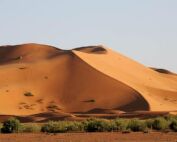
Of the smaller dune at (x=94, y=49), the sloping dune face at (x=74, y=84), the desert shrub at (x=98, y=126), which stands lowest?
the desert shrub at (x=98, y=126)

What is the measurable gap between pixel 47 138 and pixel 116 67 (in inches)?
2206

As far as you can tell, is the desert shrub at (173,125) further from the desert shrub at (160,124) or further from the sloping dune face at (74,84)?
the sloping dune face at (74,84)

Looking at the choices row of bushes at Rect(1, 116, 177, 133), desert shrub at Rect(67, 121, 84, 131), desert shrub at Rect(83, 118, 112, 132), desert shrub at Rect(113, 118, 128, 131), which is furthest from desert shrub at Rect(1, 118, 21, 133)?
desert shrub at Rect(113, 118, 128, 131)

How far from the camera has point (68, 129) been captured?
44375 mm

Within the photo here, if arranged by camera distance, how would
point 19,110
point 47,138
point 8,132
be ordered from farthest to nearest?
point 19,110, point 8,132, point 47,138

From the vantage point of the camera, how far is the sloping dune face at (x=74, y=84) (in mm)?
71250

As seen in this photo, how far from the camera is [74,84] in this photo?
77.6 metres

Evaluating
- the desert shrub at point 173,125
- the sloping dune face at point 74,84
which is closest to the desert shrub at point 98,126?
the desert shrub at point 173,125

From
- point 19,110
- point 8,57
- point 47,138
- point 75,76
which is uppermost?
point 8,57

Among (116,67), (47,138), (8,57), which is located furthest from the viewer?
(8,57)

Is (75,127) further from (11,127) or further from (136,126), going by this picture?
(11,127)

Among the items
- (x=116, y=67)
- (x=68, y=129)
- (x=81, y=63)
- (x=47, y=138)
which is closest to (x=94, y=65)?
(x=81, y=63)

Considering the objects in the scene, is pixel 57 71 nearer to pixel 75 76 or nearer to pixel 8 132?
pixel 75 76

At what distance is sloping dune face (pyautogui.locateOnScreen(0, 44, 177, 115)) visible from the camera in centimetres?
7125
